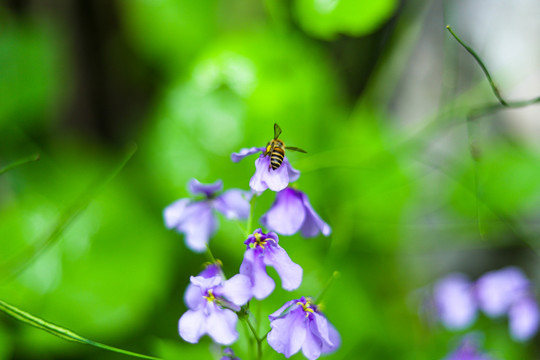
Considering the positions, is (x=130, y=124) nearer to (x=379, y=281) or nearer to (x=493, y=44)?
(x=379, y=281)

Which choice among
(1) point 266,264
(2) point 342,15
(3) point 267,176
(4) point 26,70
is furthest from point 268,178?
(4) point 26,70

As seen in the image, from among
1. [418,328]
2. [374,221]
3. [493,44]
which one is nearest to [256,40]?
[374,221]

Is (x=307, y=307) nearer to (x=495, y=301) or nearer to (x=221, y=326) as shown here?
(x=221, y=326)

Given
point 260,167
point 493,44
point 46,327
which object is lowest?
point 46,327

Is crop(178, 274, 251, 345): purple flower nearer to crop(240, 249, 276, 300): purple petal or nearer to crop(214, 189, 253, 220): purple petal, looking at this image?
crop(240, 249, 276, 300): purple petal

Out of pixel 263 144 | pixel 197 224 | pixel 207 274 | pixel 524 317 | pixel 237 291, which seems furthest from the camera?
pixel 263 144

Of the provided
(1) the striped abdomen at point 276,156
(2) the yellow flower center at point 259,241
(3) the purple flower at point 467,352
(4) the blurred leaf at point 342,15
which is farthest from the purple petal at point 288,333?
(4) the blurred leaf at point 342,15

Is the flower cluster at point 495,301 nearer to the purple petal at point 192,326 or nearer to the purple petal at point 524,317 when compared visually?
the purple petal at point 524,317

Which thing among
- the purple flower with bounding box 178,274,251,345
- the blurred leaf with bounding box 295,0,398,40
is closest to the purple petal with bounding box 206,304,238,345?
the purple flower with bounding box 178,274,251,345
